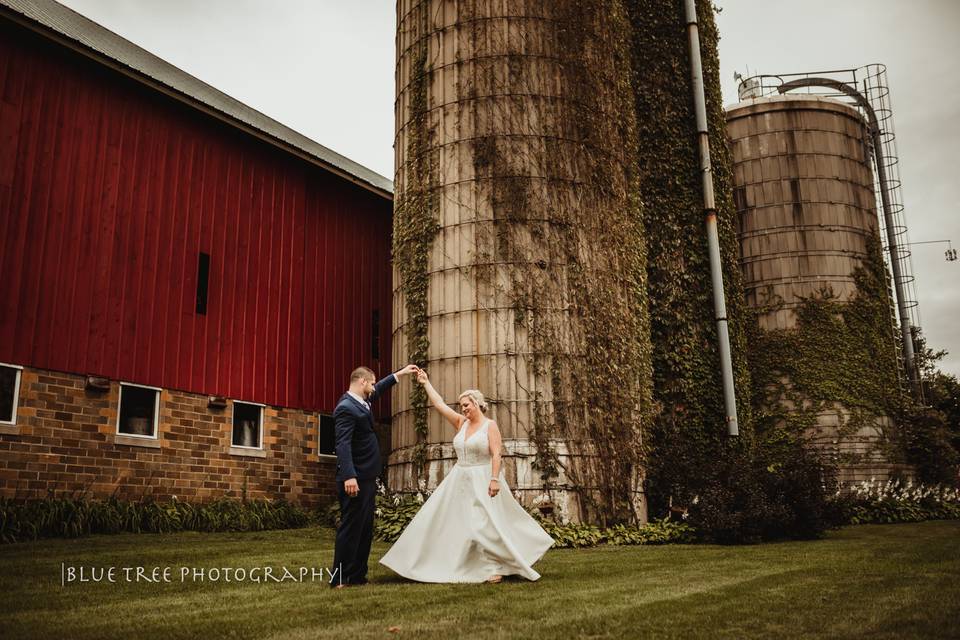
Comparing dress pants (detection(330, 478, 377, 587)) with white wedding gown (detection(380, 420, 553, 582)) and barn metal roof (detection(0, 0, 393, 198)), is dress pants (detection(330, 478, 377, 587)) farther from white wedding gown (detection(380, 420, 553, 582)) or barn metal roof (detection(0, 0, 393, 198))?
barn metal roof (detection(0, 0, 393, 198))

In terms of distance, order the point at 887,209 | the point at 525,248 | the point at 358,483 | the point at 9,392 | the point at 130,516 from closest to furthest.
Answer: the point at 358,483, the point at 9,392, the point at 130,516, the point at 525,248, the point at 887,209

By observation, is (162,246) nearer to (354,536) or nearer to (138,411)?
(138,411)

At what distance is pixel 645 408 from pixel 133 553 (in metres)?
8.24

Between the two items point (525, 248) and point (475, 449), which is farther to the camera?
point (525, 248)

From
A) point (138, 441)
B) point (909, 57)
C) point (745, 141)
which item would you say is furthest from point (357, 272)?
point (909, 57)

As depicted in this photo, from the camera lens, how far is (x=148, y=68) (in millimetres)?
16047

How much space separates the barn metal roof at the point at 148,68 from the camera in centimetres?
1305

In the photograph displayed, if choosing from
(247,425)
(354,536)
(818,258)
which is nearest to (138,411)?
(247,425)

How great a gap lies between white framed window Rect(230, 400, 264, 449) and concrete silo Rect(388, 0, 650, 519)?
11.4 feet

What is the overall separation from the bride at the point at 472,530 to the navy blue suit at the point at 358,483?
0.48 m

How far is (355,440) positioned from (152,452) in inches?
319

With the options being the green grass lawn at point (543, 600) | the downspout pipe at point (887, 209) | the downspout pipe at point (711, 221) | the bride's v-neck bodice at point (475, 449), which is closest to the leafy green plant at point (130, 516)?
the green grass lawn at point (543, 600)

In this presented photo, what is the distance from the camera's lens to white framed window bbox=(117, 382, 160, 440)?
1322 centimetres

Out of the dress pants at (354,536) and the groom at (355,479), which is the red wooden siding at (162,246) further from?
the dress pants at (354,536)
